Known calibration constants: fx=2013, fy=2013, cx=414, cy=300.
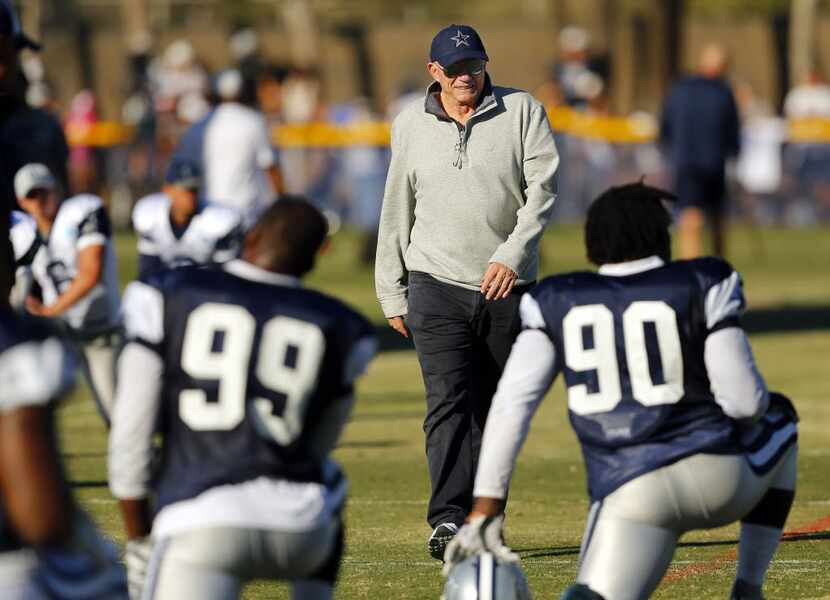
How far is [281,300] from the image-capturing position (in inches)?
192

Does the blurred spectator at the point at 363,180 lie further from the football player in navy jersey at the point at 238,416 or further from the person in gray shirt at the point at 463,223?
the football player in navy jersey at the point at 238,416

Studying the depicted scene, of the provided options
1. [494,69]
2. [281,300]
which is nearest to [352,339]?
[281,300]

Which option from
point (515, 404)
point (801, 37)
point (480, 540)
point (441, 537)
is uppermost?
point (515, 404)

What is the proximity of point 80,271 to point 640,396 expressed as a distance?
16.1 feet

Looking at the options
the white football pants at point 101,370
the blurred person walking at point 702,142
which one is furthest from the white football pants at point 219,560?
the blurred person walking at point 702,142

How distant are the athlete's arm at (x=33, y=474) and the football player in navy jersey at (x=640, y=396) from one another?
1.96 meters

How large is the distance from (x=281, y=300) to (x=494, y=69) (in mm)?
39683

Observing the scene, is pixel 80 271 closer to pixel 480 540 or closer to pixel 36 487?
pixel 480 540

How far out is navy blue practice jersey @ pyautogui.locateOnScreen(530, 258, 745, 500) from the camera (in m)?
5.54

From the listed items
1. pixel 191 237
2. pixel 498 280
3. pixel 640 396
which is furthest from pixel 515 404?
pixel 191 237

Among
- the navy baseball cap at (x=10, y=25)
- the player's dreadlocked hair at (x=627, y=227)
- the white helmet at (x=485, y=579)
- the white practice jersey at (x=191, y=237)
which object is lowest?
the white helmet at (x=485, y=579)

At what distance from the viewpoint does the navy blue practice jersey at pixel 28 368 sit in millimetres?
3748

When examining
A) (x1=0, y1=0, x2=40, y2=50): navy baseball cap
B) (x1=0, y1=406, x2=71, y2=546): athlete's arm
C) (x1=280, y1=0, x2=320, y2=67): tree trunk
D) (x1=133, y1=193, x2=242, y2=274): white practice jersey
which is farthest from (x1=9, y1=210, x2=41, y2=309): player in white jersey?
(x1=280, y1=0, x2=320, y2=67): tree trunk

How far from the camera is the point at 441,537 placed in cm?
757
